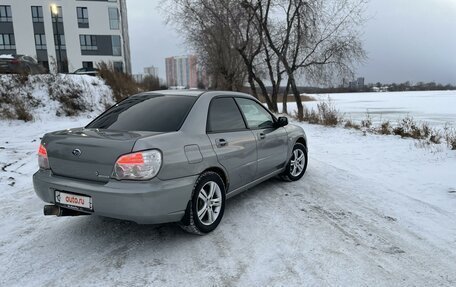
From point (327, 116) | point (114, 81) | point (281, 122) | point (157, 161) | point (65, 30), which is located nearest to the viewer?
point (157, 161)

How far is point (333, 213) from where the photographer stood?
4578 mm

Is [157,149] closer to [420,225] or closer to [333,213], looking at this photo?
[333,213]

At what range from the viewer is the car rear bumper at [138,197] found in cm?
318

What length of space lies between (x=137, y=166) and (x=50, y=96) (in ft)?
42.5

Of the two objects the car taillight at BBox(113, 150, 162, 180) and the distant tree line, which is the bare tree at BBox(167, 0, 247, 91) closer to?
the distant tree line

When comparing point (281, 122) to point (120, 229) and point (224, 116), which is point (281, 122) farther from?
point (120, 229)

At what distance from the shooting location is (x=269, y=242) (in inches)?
146

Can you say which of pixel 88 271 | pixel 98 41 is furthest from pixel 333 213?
pixel 98 41

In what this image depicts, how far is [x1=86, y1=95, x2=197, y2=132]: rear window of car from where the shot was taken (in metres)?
3.83

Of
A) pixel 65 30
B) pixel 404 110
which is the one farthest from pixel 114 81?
pixel 65 30

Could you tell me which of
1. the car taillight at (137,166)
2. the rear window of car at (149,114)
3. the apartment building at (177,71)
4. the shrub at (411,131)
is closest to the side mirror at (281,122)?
the rear window of car at (149,114)

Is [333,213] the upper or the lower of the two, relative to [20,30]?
lower

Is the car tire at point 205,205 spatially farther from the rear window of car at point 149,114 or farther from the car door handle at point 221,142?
the rear window of car at point 149,114

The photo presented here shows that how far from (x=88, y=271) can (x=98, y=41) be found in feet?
169
